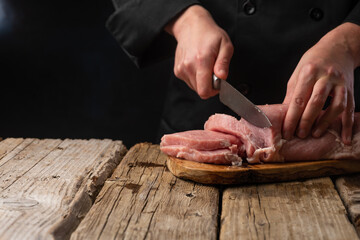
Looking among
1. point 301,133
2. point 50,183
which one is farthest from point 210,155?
point 50,183

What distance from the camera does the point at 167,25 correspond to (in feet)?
8.10

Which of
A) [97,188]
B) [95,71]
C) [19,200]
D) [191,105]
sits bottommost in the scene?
[95,71]

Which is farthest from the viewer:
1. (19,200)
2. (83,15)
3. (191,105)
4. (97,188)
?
(83,15)

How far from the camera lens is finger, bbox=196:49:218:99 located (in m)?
2.06

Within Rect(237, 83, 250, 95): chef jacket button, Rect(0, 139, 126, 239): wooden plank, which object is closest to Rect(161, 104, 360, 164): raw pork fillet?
Rect(0, 139, 126, 239): wooden plank

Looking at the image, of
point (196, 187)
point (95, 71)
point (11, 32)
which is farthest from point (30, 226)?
point (11, 32)

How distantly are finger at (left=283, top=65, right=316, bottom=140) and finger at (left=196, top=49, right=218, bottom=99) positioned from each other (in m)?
0.33

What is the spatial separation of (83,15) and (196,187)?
2.57 meters

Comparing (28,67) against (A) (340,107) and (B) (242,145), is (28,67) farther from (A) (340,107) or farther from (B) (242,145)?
(A) (340,107)

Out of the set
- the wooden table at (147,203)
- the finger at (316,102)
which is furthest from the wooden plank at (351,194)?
the finger at (316,102)

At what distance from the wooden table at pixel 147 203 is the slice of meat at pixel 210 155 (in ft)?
0.37

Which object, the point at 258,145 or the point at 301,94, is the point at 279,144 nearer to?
the point at 258,145

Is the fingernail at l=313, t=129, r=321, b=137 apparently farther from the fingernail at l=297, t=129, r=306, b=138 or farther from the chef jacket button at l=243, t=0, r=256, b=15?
the chef jacket button at l=243, t=0, r=256, b=15

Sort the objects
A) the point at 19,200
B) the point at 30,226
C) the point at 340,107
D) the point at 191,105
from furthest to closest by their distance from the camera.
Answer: the point at 191,105, the point at 340,107, the point at 19,200, the point at 30,226
